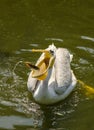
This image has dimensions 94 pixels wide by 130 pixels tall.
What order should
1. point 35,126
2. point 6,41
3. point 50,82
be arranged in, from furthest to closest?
point 6,41 → point 50,82 → point 35,126

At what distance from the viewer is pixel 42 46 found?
27.1 ft

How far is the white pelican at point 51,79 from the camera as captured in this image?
20.6 feet

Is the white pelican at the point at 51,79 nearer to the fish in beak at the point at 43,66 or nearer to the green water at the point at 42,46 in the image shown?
the fish in beak at the point at 43,66

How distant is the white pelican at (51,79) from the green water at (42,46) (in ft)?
0.58

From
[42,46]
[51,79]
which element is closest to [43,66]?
[51,79]

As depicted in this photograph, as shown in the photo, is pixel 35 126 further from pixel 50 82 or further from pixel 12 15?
pixel 12 15

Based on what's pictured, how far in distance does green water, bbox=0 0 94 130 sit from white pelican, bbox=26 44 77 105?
0.18 m

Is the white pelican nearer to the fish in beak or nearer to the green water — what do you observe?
the fish in beak

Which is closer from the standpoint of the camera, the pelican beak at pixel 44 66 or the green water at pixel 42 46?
the pelican beak at pixel 44 66

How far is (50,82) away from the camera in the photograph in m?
6.70

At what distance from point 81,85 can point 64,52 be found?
60 cm

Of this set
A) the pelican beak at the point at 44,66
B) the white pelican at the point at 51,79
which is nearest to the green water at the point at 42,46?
the white pelican at the point at 51,79

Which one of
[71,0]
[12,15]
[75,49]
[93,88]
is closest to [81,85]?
[93,88]

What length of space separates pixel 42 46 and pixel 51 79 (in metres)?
1.57
